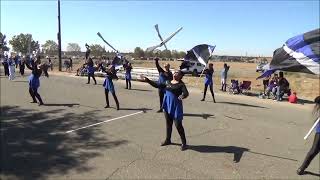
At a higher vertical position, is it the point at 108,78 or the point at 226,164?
the point at 108,78

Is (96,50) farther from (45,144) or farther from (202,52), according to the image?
(45,144)

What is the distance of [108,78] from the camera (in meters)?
13.6

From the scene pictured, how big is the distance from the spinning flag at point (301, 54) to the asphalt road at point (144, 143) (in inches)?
79.0

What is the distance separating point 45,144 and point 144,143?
A: 2199 mm

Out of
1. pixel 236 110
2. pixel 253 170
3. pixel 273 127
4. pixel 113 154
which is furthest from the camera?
pixel 236 110

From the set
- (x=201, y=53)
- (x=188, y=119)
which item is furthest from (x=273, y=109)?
(x=188, y=119)

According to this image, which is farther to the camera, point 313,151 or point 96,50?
point 96,50

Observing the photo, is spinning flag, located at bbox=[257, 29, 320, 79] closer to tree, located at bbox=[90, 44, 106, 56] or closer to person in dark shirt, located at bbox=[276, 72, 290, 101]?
person in dark shirt, located at bbox=[276, 72, 290, 101]

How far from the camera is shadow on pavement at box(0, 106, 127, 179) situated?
7.32 meters

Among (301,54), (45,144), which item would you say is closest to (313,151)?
(301,54)

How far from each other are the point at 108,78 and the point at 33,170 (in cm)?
675

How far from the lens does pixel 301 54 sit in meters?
Result: 6.82

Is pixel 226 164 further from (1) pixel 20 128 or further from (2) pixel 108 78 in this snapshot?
(2) pixel 108 78

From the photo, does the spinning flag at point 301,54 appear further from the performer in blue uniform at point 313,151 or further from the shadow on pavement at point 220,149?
the shadow on pavement at point 220,149
